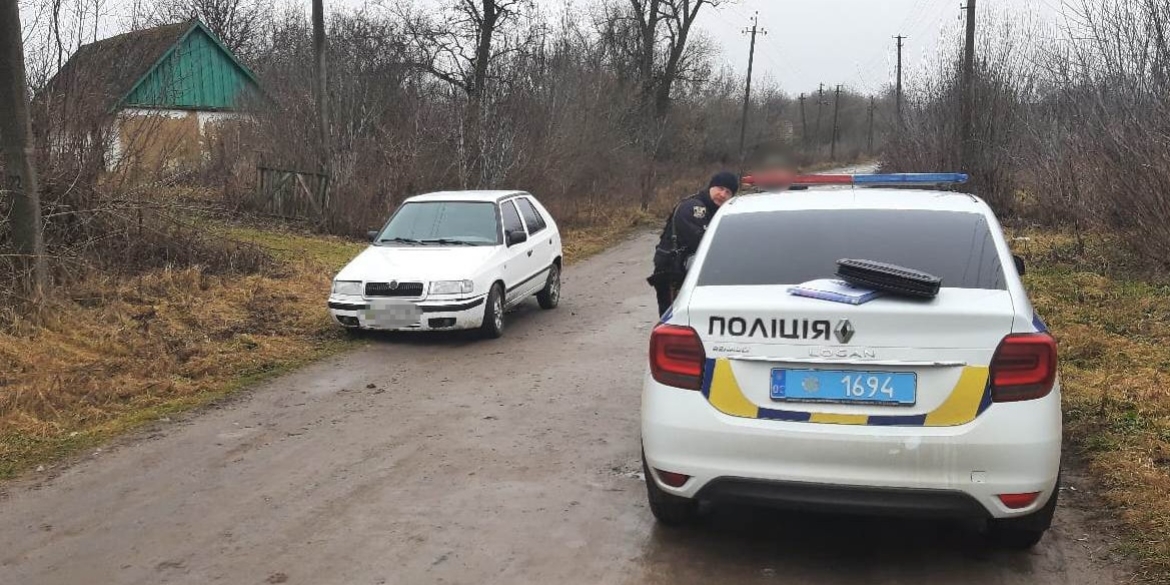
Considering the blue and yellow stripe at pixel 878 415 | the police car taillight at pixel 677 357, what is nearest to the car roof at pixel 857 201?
the police car taillight at pixel 677 357

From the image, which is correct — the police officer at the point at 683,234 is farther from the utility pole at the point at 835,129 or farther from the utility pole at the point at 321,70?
the utility pole at the point at 835,129

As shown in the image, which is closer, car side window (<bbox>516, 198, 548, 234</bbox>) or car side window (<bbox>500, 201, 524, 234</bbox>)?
car side window (<bbox>500, 201, 524, 234</bbox>)

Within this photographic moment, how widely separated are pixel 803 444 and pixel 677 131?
35.3 metres

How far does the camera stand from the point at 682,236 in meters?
7.32

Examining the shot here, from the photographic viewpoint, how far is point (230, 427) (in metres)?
6.40

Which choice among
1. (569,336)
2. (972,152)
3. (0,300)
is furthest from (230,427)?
(972,152)

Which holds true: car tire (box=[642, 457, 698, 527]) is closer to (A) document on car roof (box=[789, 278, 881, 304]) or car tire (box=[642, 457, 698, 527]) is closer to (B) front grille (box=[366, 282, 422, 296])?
(A) document on car roof (box=[789, 278, 881, 304])

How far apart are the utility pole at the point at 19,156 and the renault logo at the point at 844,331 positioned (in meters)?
7.67

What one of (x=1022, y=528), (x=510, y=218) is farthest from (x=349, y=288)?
(x=1022, y=528)

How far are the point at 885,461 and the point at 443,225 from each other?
7644mm

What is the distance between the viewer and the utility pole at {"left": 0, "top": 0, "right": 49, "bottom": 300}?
8.29 meters

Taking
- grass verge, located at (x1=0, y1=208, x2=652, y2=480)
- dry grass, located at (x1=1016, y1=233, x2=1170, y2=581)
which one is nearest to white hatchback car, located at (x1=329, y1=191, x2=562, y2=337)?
grass verge, located at (x1=0, y1=208, x2=652, y2=480)

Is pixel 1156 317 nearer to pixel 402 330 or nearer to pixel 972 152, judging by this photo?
pixel 402 330

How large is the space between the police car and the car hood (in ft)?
18.5
